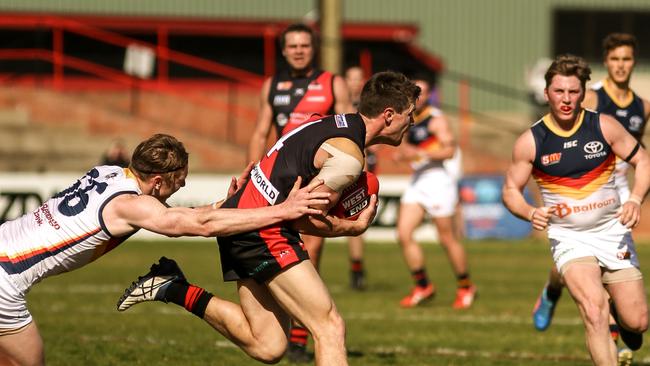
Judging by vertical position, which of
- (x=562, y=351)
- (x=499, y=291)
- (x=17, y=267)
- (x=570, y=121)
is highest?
(x=570, y=121)

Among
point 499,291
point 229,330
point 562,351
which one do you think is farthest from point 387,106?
point 499,291

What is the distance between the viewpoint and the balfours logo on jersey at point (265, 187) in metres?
7.24

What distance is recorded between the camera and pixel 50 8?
32.8 m

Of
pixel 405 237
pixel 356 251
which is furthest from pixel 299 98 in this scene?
pixel 356 251

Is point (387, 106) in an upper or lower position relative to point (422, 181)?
upper

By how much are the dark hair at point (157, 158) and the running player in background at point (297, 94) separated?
11.2 feet

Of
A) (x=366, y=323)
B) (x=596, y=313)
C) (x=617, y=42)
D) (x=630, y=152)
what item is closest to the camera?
(x=596, y=313)

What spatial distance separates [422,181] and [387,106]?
7005mm

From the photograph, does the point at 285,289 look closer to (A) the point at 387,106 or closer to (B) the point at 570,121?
(A) the point at 387,106

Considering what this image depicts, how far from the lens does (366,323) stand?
12.0 m

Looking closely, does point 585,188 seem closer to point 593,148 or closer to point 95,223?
point 593,148

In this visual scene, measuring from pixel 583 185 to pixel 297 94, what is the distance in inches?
112

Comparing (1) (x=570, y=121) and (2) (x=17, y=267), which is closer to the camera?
(2) (x=17, y=267)

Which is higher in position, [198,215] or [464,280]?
[198,215]
